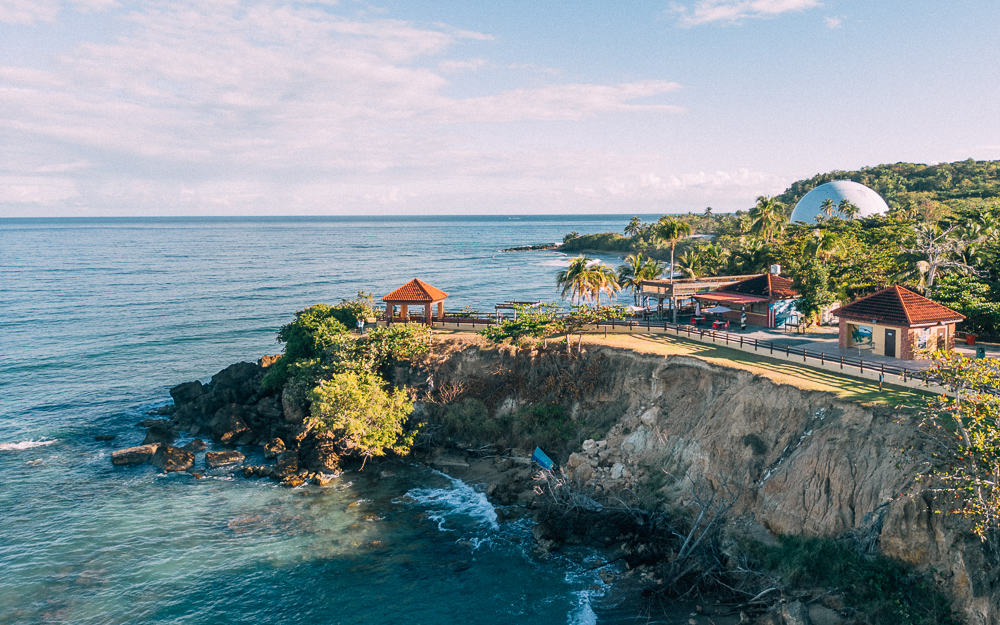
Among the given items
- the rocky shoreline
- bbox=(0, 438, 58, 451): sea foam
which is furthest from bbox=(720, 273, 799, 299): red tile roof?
bbox=(0, 438, 58, 451): sea foam

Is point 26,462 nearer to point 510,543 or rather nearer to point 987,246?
point 510,543

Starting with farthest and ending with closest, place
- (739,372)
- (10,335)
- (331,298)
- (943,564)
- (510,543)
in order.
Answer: (331,298)
(10,335)
(739,372)
(510,543)
(943,564)

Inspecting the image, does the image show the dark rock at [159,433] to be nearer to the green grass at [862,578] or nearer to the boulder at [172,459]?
the boulder at [172,459]

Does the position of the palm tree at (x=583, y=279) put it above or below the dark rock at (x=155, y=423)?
above

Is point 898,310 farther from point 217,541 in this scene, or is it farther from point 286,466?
point 217,541

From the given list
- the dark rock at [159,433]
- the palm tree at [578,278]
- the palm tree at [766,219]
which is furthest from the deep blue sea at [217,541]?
the palm tree at [766,219]

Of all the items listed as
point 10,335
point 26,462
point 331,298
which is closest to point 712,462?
point 26,462

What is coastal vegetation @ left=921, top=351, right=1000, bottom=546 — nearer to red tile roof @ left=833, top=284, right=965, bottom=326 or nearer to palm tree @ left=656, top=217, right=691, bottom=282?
red tile roof @ left=833, top=284, right=965, bottom=326
